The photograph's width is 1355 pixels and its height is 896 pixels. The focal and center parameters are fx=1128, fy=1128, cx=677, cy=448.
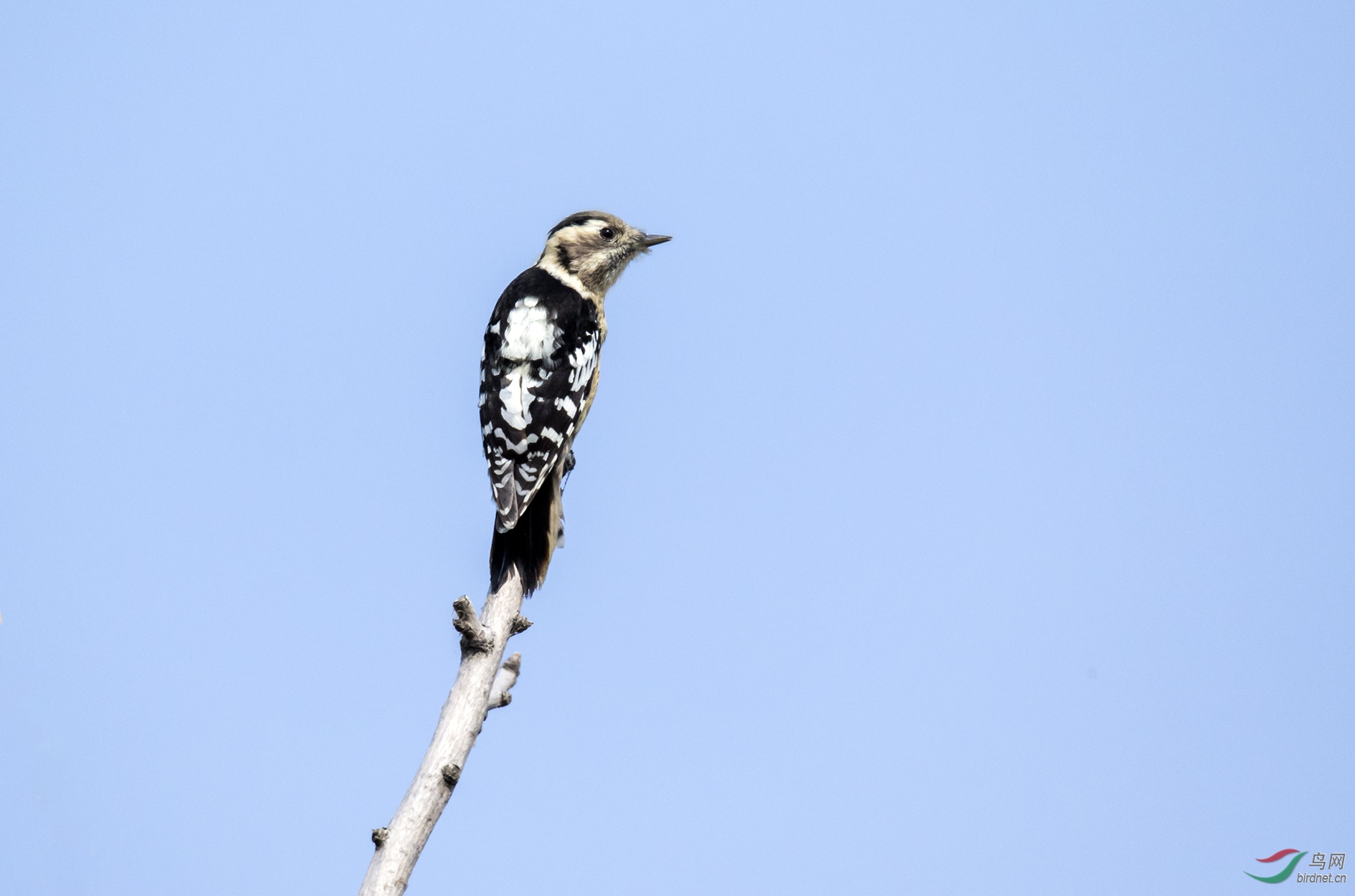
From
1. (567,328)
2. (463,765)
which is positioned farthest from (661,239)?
(463,765)

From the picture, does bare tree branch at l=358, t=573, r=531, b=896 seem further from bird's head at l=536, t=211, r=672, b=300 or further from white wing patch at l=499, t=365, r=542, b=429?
Answer: bird's head at l=536, t=211, r=672, b=300

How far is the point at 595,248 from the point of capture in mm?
6793

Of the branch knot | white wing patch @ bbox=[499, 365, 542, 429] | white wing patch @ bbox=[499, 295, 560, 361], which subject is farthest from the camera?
white wing patch @ bbox=[499, 295, 560, 361]

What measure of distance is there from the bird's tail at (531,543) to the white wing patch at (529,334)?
0.60 m

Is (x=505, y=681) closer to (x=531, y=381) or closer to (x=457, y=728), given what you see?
(x=457, y=728)

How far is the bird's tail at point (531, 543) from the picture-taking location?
4.54m

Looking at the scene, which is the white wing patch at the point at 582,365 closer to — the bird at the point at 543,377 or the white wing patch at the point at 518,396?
the bird at the point at 543,377

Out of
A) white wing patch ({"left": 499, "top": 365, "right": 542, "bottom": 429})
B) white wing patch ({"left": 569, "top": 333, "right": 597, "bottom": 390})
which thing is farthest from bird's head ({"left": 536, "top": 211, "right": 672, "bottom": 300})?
white wing patch ({"left": 499, "top": 365, "right": 542, "bottom": 429})

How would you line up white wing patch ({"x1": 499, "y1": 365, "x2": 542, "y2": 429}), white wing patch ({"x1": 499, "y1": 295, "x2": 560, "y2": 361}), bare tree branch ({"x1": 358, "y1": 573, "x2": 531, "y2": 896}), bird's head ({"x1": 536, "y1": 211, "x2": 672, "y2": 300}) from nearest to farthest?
1. bare tree branch ({"x1": 358, "y1": 573, "x2": 531, "y2": 896})
2. white wing patch ({"x1": 499, "y1": 365, "x2": 542, "y2": 429})
3. white wing patch ({"x1": 499, "y1": 295, "x2": 560, "y2": 361})
4. bird's head ({"x1": 536, "y1": 211, "x2": 672, "y2": 300})

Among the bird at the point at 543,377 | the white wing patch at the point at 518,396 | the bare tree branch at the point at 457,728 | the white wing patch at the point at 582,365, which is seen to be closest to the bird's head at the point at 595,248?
the bird at the point at 543,377

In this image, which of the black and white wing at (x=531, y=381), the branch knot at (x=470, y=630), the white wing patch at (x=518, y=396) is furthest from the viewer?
the white wing patch at (x=518, y=396)

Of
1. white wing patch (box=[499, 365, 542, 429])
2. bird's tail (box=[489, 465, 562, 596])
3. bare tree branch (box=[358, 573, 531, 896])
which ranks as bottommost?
bare tree branch (box=[358, 573, 531, 896])

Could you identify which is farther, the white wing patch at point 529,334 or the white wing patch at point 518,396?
the white wing patch at point 529,334

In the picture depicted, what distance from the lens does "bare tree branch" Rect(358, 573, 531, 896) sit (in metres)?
3.25
